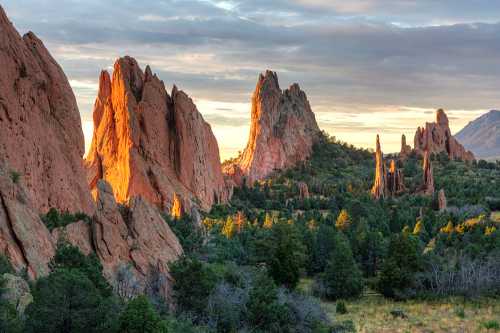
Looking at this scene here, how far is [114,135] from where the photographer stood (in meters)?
86.0

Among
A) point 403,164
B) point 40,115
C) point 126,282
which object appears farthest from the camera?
point 403,164

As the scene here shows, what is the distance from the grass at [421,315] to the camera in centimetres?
3809

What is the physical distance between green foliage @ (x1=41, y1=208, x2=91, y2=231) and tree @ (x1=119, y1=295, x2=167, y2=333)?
47.4ft

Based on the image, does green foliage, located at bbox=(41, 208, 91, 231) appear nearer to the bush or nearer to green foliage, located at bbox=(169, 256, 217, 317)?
green foliage, located at bbox=(169, 256, 217, 317)

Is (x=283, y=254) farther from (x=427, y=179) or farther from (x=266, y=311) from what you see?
(x=427, y=179)

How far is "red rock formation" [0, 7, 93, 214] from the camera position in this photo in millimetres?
43781

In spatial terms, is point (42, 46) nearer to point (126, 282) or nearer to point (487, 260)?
point (126, 282)

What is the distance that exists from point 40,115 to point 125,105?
38.1 meters

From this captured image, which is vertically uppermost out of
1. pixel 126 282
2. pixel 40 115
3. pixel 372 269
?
pixel 40 115

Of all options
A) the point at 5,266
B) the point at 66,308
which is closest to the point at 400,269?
the point at 5,266

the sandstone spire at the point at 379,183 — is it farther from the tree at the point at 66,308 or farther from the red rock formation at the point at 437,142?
the tree at the point at 66,308

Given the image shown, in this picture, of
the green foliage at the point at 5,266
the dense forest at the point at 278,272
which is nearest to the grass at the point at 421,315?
the dense forest at the point at 278,272

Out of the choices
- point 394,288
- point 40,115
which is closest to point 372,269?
point 394,288

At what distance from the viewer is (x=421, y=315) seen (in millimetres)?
42281
